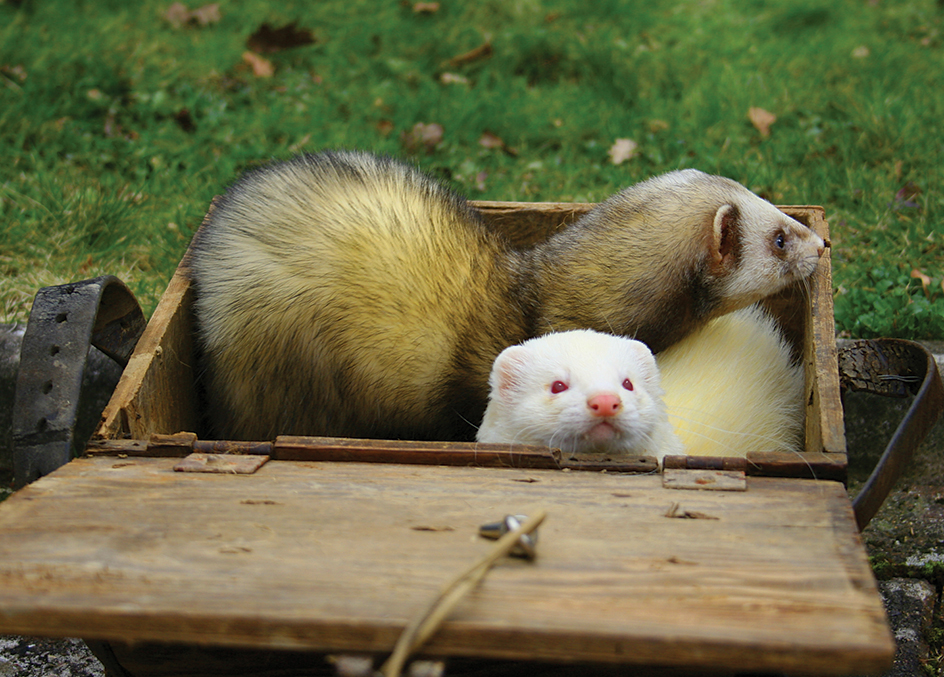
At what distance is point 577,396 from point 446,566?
615 millimetres

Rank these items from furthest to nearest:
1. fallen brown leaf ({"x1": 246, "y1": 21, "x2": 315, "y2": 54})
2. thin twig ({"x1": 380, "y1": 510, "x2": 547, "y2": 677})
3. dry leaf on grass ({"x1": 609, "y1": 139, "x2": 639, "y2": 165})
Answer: fallen brown leaf ({"x1": 246, "y1": 21, "x2": 315, "y2": 54})
dry leaf on grass ({"x1": 609, "y1": 139, "x2": 639, "y2": 165})
thin twig ({"x1": 380, "y1": 510, "x2": 547, "y2": 677})

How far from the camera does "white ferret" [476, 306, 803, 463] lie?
5.53ft

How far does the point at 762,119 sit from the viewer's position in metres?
3.59

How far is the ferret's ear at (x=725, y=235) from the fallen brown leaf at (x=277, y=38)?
283 cm

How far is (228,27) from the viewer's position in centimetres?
432

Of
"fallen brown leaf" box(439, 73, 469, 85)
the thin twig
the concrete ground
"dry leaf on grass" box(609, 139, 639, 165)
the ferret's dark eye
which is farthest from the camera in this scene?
"fallen brown leaf" box(439, 73, 469, 85)

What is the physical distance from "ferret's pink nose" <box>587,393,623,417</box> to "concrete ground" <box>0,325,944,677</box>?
105 cm

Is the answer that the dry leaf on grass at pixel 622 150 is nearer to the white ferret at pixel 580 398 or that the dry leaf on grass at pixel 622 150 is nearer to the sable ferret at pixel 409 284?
the sable ferret at pixel 409 284

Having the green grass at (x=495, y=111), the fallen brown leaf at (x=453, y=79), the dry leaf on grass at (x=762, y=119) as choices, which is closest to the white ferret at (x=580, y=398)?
the green grass at (x=495, y=111)

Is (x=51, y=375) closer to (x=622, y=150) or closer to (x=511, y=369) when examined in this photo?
(x=511, y=369)

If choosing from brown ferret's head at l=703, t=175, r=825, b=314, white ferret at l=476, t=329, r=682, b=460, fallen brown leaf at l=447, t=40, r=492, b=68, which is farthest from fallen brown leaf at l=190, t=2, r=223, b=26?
white ferret at l=476, t=329, r=682, b=460

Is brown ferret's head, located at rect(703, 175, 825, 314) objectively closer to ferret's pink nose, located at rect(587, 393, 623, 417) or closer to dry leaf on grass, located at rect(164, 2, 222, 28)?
ferret's pink nose, located at rect(587, 393, 623, 417)

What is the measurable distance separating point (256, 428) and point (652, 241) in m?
1.08

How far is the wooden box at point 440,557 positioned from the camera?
1.04 meters
